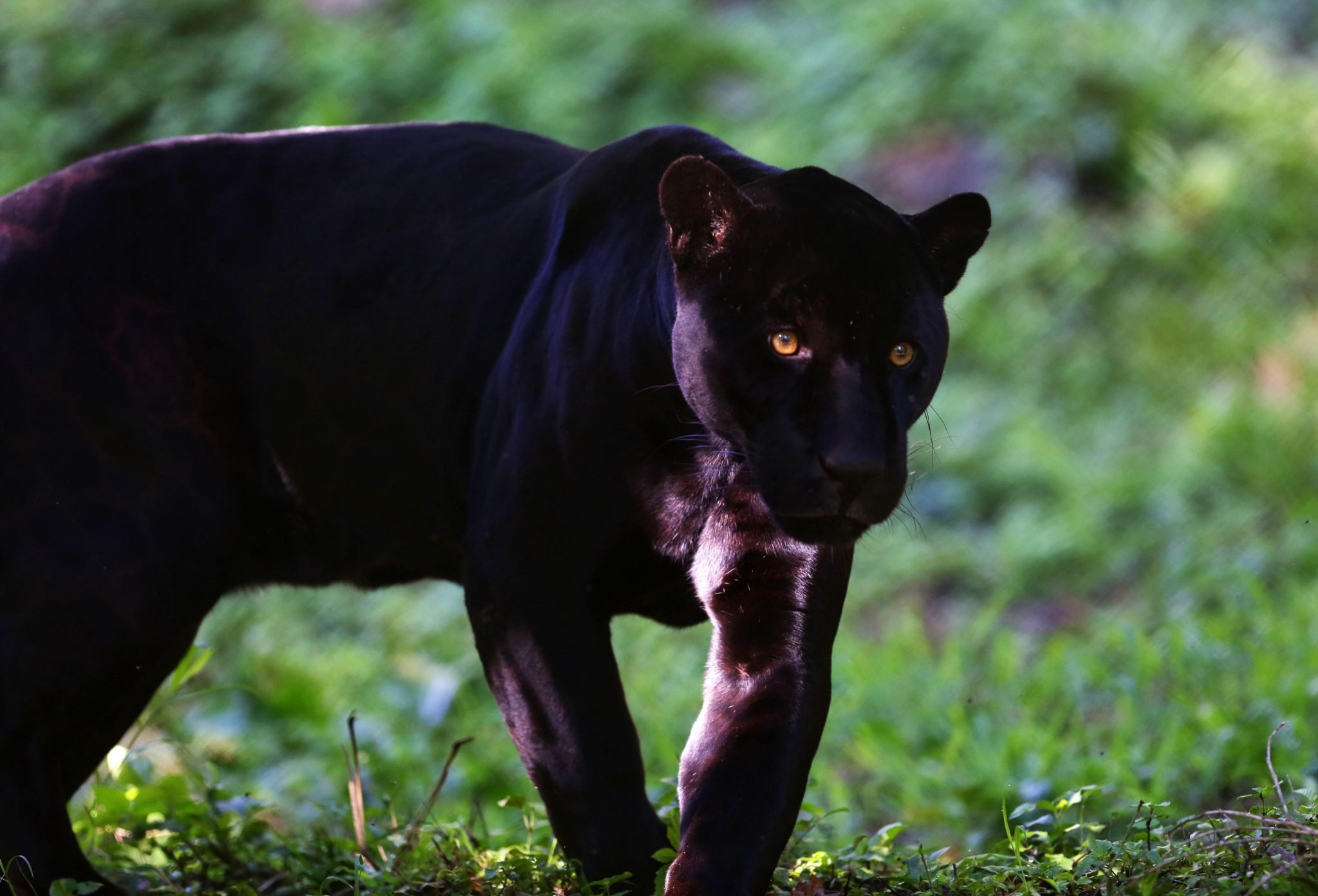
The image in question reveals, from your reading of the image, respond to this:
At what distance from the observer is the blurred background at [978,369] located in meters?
5.55

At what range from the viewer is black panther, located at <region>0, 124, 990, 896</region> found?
8.63 ft

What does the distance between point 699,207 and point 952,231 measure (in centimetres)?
48

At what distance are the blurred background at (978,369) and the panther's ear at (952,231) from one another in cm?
182

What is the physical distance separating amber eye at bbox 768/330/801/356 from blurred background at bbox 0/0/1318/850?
175cm

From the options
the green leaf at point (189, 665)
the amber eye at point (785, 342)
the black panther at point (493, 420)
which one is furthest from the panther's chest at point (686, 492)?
the green leaf at point (189, 665)

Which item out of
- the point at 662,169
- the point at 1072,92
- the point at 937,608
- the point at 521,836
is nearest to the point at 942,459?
the point at 937,608

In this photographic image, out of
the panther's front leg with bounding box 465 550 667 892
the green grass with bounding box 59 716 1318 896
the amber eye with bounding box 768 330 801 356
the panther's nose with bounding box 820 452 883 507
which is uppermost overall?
the amber eye with bounding box 768 330 801 356

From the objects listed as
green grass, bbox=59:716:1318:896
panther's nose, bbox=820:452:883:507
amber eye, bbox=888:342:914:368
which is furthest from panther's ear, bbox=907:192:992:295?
green grass, bbox=59:716:1318:896

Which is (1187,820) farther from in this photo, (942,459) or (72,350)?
(942,459)

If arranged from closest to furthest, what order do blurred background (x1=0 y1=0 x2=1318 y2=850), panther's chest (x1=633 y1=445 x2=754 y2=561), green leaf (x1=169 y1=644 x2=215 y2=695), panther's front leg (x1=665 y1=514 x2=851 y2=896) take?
panther's front leg (x1=665 y1=514 x2=851 y2=896)
panther's chest (x1=633 y1=445 x2=754 y2=561)
green leaf (x1=169 y1=644 x2=215 y2=695)
blurred background (x1=0 y1=0 x2=1318 y2=850)

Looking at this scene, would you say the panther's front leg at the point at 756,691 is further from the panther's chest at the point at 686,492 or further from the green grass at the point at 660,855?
the green grass at the point at 660,855

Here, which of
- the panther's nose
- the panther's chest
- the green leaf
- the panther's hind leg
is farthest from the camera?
the green leaf

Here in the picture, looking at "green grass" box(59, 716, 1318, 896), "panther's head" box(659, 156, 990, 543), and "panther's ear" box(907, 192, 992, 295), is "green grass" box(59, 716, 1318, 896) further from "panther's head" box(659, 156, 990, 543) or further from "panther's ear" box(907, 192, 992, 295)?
"panther's ear" box(907, 192, 992, 295)

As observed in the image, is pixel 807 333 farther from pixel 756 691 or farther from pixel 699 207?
pixel 756 691
